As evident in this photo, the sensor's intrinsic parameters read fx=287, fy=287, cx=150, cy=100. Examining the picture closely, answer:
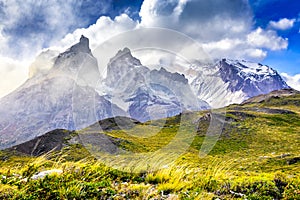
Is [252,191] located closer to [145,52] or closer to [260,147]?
[145,52]

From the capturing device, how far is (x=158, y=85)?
42.7 m

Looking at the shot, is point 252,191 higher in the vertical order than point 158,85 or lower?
lower

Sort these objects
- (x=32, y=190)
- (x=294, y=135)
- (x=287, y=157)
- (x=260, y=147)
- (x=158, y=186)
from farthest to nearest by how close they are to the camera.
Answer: (x=294, y=135) < (x=260, y=147) < (x=287, y=157) < (x=158, y=186) < (x=32, y=190)

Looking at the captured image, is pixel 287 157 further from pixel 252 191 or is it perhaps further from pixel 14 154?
pixel 14 154

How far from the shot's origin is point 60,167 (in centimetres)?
1338

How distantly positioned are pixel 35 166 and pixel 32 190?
267cm

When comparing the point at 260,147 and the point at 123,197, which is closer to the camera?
the point at 123,197

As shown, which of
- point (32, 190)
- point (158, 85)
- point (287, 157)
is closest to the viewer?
point (32, 190)

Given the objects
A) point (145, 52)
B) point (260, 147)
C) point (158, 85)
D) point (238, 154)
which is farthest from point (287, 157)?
point (145, 52)

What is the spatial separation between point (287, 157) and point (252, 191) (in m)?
126

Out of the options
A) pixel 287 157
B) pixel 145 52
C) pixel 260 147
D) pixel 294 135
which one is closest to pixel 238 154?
pixel 260 147

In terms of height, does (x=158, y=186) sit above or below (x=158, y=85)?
below

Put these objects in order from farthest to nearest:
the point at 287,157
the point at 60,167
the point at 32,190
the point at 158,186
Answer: the point at 287,157
the point at 60,167
the point at 158,186
the point at 32,190

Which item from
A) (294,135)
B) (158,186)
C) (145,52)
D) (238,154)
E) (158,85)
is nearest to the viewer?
(158,186)
